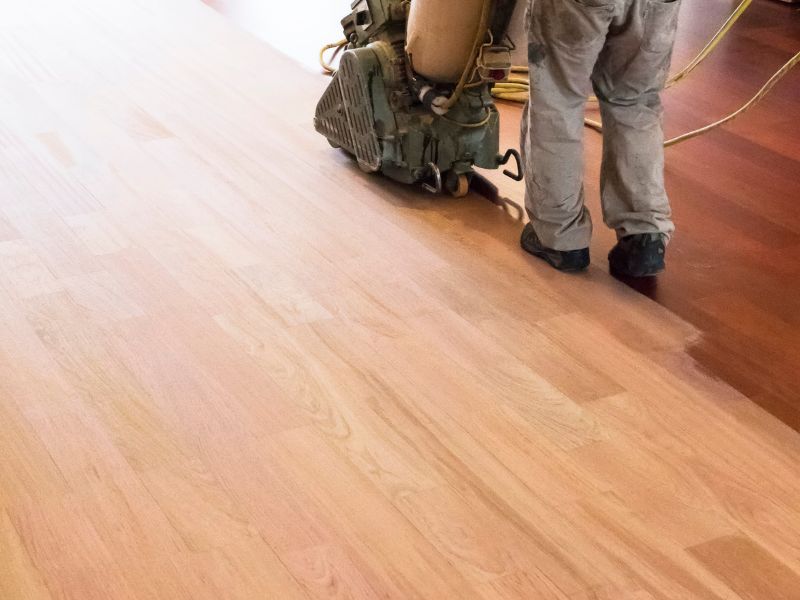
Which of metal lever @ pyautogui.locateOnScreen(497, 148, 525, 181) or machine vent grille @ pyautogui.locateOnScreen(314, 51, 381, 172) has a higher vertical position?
machine vent grille @ pyautogui.locateOnScreen(314, 51, 381, 172)

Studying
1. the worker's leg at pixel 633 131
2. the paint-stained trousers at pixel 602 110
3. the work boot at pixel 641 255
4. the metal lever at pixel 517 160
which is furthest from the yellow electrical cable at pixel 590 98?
the work boot at pixel 641 255

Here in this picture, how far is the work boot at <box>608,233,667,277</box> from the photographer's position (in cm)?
266

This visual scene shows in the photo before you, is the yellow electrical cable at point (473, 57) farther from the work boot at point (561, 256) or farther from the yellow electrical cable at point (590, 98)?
the work boot at point (561, 256)

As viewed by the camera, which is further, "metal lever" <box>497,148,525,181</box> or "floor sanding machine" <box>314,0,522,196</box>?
"metal lever" <box>497,148,525,181</box>

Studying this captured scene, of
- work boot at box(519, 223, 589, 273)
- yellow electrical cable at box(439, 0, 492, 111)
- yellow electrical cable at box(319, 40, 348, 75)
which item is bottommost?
yellow electrical cable at box(319, 40, 348, 75)

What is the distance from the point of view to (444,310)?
2.52 m

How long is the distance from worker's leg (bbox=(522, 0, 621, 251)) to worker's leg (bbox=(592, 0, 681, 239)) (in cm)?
7

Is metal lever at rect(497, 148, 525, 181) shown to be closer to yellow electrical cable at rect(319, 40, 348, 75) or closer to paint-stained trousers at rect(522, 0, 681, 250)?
paint-stained trousers at rect(522, 0, 681, 250)

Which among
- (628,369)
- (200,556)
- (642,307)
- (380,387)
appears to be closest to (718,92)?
(642,307)

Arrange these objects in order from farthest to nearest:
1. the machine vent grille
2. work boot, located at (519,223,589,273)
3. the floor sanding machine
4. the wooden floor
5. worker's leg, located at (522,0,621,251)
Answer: the machine vent grille → the floor sanding machine → work boot, located at (519,223,589,273) → worker's leg, located at (522,0,621,251) → the wooden floor

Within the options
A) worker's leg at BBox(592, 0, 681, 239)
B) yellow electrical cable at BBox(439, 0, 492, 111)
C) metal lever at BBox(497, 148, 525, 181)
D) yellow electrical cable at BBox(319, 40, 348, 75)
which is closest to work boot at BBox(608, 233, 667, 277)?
worker's leg at BBox(592, 0, 681, 239)

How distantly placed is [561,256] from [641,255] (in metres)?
0.17

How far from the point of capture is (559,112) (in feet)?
8.40

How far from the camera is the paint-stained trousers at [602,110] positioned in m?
2.47
